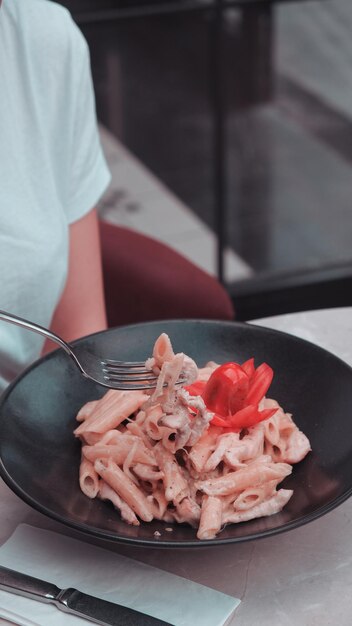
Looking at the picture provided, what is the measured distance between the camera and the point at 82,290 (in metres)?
1.65

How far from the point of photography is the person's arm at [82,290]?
5.34 ft

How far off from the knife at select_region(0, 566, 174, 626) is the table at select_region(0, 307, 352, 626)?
78 mm

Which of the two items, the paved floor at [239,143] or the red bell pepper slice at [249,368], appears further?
the paved floor at [239,143]

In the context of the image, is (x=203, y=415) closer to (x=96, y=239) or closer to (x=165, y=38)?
(x=96, y=239)

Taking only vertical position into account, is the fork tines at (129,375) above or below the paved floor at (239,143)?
above

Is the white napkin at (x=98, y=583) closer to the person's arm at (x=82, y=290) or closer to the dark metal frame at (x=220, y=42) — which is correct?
the person's arm at (x=82, y=290)

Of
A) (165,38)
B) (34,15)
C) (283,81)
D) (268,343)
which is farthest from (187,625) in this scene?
(283,81)

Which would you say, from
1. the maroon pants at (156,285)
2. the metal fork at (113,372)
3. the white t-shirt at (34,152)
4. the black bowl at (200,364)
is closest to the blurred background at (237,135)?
the maroon pants at (156,285)

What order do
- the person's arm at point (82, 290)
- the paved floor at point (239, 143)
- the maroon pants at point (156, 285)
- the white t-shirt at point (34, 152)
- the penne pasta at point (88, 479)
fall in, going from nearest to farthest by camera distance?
1. the penne pasta at point (88, 479)
2. the white t-shirt at point (34, 152)
3. the person's arm at point (82, 290)
4. the maroon pants at point (156, 285)
5. the paved floor at point (239, 143)

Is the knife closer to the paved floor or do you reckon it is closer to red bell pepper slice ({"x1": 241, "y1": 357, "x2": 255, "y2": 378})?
red bell pepper slice ({"x1": 241, "y1": 357, "x2": 255, "y2": 378})

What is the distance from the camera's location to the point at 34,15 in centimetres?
→ 151

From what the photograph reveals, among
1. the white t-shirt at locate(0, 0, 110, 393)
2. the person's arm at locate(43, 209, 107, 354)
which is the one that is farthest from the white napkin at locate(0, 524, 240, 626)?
the person's arm at locate(43, 209, 107, 354)

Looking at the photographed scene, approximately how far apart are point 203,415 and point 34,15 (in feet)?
2.44

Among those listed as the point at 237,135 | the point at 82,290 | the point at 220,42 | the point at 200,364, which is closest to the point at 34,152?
the point at 82,290
